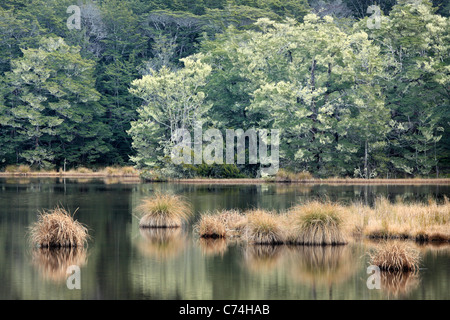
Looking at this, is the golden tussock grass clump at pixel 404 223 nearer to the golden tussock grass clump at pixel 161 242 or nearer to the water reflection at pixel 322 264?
the water reflection at pixel 322 264

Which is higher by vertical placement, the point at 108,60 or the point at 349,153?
the point at 108,60

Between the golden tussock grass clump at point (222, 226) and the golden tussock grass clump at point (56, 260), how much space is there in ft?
13.2

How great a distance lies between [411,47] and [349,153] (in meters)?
8.13

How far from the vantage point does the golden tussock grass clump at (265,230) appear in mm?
19234

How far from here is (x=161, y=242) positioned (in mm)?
19984

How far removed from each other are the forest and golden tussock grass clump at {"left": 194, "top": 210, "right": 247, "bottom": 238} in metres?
24.5

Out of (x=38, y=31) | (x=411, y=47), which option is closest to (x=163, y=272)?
(x=411, y=47)

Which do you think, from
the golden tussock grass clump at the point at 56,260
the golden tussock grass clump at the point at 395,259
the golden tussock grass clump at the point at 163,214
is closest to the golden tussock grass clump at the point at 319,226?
the golden tussock grass clump at the point at 395,259
